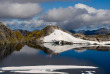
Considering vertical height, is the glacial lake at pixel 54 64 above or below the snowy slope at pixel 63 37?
below

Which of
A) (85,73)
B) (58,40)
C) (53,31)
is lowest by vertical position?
(85,73)

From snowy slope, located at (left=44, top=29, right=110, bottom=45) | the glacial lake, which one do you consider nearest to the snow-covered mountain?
snowy slope, located at (left=44, top=29, right=110, bottom=45)

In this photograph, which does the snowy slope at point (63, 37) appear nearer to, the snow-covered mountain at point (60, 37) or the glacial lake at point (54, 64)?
the snow-covered mountain at point (60, 37)

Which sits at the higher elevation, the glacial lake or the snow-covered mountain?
the snow-covered mountain

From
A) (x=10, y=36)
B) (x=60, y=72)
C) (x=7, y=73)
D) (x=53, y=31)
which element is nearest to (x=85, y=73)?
(x=60, y=72)

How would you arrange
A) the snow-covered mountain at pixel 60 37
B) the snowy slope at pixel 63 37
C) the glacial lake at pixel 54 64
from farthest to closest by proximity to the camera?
the snowy slope at pixel 63 37
the snow-covered mountain at pixel 60 37
the glacial lake at pixel 54 64

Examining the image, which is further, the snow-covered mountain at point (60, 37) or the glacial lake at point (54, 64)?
the snow-covered mountain at point (60, 37)

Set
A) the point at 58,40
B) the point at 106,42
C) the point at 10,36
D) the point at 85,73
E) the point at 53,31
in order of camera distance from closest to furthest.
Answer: the point at 85,73, the point at 106,42, the point at 58,40, the point at 53,31, the point at 10,36

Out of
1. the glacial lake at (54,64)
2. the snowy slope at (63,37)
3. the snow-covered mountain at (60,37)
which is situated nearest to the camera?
the glacial lake at (54,64)

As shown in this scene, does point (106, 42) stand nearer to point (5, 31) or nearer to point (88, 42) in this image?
point (88, 42)

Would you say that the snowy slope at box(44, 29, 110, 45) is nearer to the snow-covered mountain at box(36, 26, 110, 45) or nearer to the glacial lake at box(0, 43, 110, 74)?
the snow-covered mountain at box(36, 26, 110, 45)

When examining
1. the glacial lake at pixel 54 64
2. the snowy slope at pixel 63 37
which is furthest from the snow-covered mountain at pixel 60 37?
the glacial lake at pixel 54 64

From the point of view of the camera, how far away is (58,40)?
154250 mm

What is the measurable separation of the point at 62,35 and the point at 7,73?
122974 millimetres
